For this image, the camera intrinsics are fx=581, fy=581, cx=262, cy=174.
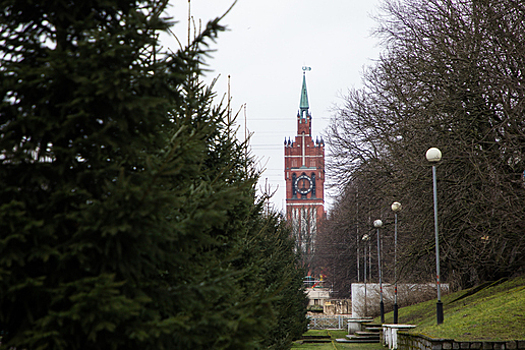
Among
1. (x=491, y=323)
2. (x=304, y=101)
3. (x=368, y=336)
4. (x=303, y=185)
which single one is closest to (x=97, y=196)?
(x=491, y=323)

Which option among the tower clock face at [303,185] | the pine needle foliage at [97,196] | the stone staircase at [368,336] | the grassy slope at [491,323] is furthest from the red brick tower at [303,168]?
the pine needle foliage at [97,196]

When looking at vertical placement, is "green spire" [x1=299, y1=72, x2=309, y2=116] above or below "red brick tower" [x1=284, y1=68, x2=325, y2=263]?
above

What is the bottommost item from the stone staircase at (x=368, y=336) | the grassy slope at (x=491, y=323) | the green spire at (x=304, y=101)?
the stone staircase at (x=368, y=336)

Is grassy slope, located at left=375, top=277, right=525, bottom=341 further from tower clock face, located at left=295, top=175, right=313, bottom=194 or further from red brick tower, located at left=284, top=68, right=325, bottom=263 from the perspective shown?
tower clock face, located at left=295, top=175, right=313, bottom=194

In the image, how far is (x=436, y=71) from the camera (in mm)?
18578

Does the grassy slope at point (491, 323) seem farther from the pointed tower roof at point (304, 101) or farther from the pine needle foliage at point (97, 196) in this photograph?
the pointed tower roof at point (304, 101)

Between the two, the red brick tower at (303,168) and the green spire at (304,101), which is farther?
the green spire at (304,101)

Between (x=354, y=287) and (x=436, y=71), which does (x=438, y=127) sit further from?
(x=354, y=287)

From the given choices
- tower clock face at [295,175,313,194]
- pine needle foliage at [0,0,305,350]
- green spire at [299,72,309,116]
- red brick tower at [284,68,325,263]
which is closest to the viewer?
pine needle foliage at [0,0,305,350]

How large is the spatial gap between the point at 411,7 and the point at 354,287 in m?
19.8

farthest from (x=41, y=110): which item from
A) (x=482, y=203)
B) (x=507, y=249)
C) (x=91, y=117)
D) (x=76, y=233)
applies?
(x=507, y=249)

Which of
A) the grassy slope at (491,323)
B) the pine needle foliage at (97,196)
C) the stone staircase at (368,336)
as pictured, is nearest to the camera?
the pine needle foliage at (97,196)

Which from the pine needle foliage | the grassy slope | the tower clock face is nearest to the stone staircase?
the grassy slope

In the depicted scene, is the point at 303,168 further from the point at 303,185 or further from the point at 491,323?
the point at 491,323
